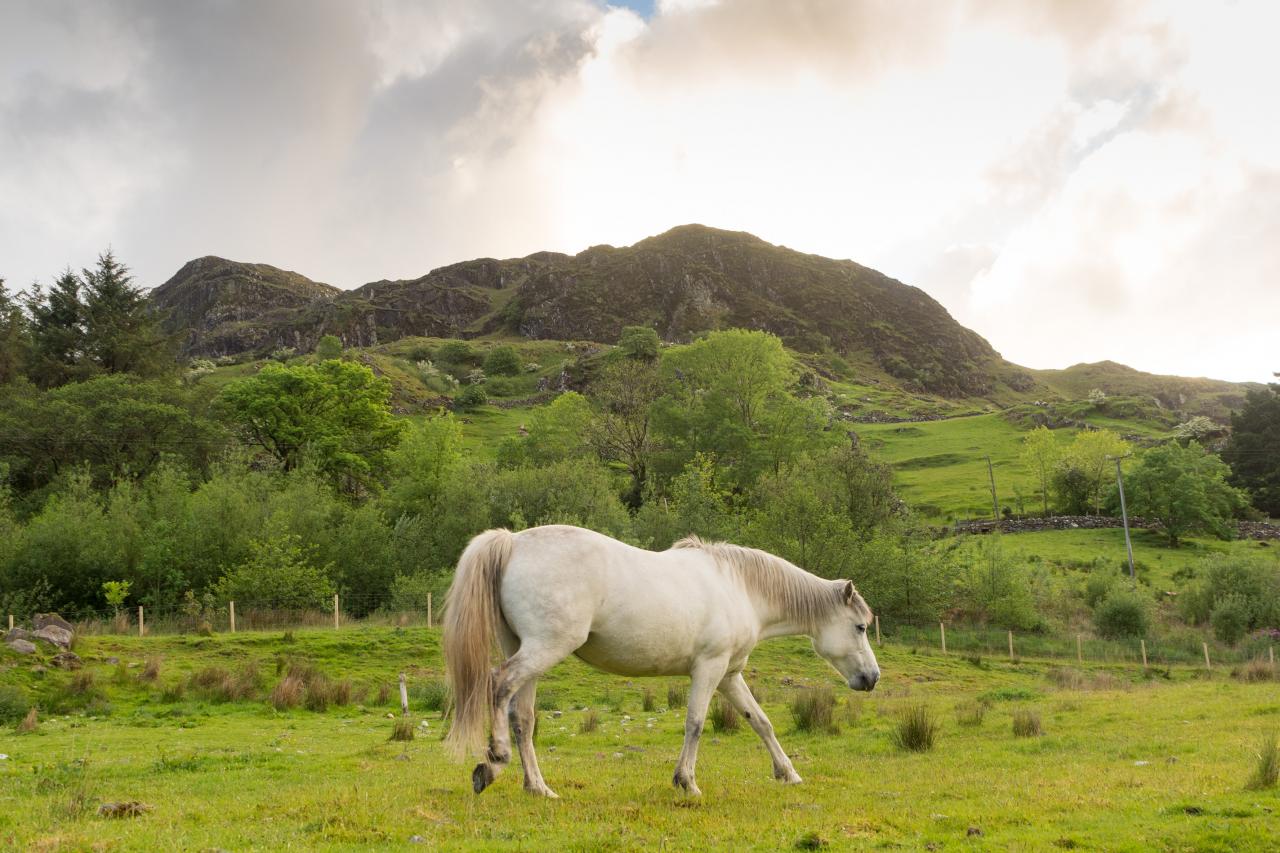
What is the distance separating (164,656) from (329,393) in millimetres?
35264

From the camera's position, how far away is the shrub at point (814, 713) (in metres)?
13.8

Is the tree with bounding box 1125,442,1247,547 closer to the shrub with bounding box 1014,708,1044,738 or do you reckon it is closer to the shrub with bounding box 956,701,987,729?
the shrub with bounding box 956,701,987,729

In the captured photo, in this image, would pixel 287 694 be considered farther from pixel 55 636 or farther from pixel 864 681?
pixel 864 681

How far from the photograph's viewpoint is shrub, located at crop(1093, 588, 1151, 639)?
36.8m

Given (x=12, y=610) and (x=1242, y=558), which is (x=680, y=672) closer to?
(x=12, y=610)

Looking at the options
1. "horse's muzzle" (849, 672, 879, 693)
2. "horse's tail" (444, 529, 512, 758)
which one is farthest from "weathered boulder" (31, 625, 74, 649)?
"horse's muzzle" (849, 672, 879, 693)

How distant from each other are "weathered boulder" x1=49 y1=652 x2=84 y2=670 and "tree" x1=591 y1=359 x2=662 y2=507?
40.5m

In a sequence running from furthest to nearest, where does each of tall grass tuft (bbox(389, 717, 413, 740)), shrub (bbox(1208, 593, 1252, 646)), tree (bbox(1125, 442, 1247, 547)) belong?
tree (bbox(1125, 442, 1247, 547)) < shrub (bbox(1208, 593, 1252, 646)) < tall grass tuft (bbox(389, 717, 413, 740))

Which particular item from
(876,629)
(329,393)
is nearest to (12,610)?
(329,393)

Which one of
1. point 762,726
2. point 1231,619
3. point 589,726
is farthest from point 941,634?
point 762,726

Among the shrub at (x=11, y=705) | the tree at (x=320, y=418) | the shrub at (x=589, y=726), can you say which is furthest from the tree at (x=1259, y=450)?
the shrub at (x=11, y=705)

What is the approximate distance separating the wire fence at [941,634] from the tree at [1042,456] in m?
42.3

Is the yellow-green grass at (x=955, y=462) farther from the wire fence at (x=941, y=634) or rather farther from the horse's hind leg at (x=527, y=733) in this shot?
the horse's hind leg at (x=527, y=733)

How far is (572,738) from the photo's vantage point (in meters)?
13.5
